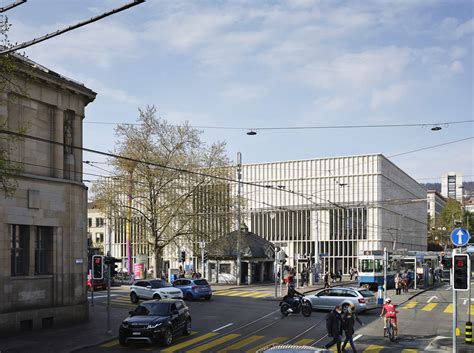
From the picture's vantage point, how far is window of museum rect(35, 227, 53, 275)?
27094mm

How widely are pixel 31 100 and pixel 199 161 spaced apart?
88.6ft

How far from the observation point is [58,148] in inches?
1108

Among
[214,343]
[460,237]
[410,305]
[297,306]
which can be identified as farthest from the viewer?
[410,305]

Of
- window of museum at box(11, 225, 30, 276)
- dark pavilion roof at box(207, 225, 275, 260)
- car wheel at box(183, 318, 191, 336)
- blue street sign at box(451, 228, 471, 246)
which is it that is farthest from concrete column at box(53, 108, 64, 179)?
dark pavilion roof at box(207, 225, 275, 260)

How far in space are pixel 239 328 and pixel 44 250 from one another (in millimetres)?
9343

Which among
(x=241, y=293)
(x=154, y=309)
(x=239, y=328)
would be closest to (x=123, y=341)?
(x=154, y=309)

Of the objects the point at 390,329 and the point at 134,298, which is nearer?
the point at 390,329

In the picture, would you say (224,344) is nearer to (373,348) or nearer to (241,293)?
(373,348)

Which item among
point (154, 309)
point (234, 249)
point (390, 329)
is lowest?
point (390, 329)

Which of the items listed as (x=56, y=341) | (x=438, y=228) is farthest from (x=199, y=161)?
(x=438, y=228)

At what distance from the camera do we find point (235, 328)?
87.6 ft

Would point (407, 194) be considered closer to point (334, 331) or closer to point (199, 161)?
point (199, 161)

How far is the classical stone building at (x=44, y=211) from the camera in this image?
25109 mm

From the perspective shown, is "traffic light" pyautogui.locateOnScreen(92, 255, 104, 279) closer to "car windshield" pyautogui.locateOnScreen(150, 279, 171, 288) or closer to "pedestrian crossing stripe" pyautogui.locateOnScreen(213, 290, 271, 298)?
"car windshield" pyautogui.locateOnScreen(150, 279, 171, 288)
